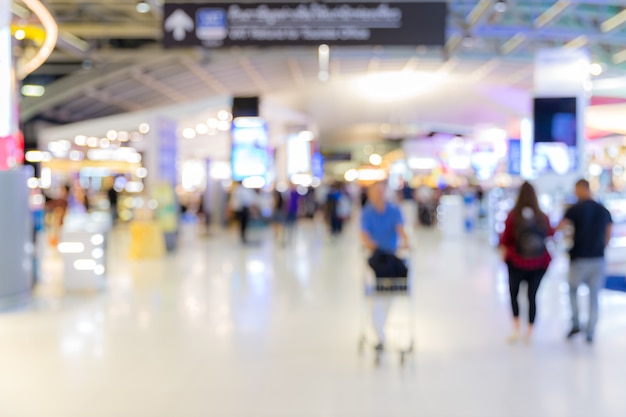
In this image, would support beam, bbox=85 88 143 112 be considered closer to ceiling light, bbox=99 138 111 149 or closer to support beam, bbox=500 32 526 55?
ceiling light, bbox=99 138 111 149

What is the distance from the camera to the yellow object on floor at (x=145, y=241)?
47.5 ft

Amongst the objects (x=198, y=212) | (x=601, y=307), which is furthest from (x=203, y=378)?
(x=198, y=212)

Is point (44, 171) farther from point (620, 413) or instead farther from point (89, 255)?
point (620, 413)

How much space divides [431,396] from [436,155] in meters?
39.7

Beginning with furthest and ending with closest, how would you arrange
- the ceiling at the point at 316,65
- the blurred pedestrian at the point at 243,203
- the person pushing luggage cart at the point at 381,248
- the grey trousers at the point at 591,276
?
1. the blurred pedestrian at the point at 243,203
2. the ceiling at the point at 316,65
3. the grey trousers at the point at 591,276
4. the person pushing luggage cart at the point at 381,248

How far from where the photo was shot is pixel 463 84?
114 ft

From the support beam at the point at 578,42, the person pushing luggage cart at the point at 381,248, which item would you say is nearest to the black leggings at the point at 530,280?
the person pushing luggage cart at the point at 381,248

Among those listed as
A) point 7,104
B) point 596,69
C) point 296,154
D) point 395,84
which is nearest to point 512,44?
point 596,69

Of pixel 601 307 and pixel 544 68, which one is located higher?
pixel 544 68

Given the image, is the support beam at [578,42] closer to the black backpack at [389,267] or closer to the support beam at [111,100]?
the black backpack at [389,267]

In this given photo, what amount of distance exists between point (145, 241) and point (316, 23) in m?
6.69

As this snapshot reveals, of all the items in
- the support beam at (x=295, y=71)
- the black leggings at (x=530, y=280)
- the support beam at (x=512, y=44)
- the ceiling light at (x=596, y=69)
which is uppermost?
the support beam at (x=295, y=71)

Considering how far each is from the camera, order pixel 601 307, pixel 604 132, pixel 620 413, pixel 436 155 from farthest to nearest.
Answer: pixel 436 155
pixel 604 132
pixel 601 307
pixel 620 413

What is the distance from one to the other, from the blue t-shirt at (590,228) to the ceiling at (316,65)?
273 inches
